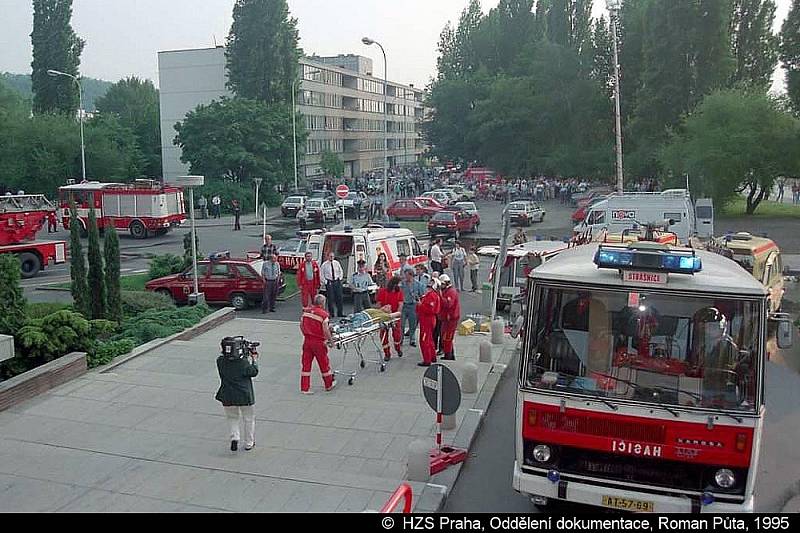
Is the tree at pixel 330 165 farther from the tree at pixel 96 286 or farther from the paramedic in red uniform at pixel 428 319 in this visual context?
the paramedic in red uniform at pixel 428 319

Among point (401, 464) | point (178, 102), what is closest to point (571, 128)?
point (178, 102)

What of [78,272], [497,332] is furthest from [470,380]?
[78,272]

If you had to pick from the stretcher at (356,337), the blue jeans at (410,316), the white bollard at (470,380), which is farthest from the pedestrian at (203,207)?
the white bollard at (470,380)

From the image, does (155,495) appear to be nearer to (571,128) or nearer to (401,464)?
(401,464)

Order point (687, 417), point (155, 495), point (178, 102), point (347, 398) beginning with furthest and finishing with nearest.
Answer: point (178, 102), point (347, 398), point (155, 495), point (687, 417)

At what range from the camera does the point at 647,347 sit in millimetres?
6770

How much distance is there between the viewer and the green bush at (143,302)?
1786 centimetres

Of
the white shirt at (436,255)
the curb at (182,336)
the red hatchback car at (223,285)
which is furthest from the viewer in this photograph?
the white shirt at (436,255)

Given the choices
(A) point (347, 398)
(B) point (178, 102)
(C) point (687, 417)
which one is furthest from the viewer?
(B) point (178, 102)

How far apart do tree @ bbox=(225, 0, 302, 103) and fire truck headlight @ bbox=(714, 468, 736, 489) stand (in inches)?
2368

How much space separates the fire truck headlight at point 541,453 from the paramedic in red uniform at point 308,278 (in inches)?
451

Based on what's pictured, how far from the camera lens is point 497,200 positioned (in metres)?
62.2

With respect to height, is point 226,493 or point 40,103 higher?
point 40,103

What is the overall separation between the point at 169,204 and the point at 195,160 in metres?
16.2
